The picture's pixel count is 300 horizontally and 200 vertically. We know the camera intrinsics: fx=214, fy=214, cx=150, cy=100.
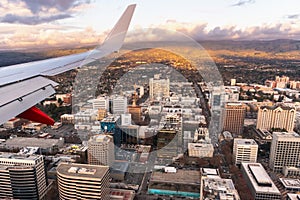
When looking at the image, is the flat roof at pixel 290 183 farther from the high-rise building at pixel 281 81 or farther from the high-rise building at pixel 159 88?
the high-rise building at pixel 281 81

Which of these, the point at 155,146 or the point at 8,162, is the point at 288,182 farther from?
the point at 8,162

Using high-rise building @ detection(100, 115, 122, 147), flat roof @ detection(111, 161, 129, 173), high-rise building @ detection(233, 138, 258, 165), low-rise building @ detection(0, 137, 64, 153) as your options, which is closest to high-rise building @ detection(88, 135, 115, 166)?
flat roof @ detection(111, 161, 129, 173)

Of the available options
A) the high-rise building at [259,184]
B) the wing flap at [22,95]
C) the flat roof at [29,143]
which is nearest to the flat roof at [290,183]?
the high-rise building at [259,184]

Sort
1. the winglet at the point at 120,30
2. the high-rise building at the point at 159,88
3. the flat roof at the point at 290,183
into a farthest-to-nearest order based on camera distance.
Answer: the high-rise building at the point at 159,88
the flat roof at the point at 290,183
the winglet at the point at 120,30

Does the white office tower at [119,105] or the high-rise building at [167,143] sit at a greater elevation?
the white office tower at [119,105]

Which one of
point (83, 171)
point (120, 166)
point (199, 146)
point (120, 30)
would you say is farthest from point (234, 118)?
point (120, 30)

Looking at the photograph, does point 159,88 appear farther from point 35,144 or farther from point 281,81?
point 281,81

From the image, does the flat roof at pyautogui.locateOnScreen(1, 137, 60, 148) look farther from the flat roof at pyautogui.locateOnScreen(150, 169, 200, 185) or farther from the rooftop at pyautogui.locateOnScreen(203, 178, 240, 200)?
the rooftop at pyautogui.locateOnScreen(203, 178, 240, 200)
